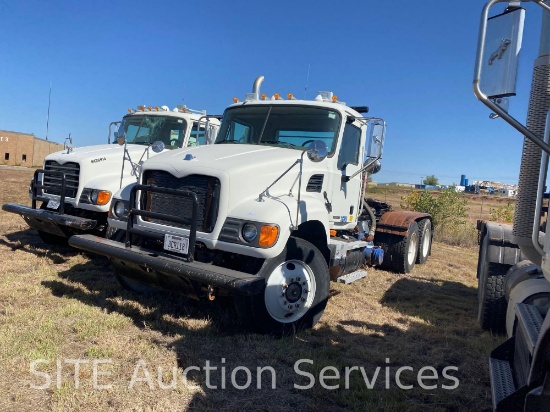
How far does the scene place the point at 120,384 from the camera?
3234 mm

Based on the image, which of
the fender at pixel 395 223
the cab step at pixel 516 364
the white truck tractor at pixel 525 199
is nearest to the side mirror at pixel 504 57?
the white truck tractor at pixel 525 199

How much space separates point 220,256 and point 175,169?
1034mm

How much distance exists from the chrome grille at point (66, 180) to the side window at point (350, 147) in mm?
4134

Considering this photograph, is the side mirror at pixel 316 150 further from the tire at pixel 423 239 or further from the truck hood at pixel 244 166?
the tire at pixel 423 239

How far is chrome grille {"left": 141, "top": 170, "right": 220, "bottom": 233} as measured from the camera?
4.30 metres

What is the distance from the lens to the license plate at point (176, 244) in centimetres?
420

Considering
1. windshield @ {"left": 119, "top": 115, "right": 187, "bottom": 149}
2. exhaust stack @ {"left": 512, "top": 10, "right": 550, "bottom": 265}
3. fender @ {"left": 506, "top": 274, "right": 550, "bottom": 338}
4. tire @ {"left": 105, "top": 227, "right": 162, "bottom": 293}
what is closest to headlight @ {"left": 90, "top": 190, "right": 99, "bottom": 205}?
tire @ {"left": 105, "top": 227, "right": 162, "bottom": 293}

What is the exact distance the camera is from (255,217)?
4066 millimetres

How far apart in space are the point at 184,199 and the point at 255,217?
88 cm

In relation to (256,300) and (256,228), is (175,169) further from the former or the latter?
(256,300)

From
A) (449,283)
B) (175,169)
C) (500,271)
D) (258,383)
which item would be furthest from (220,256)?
(449,283)

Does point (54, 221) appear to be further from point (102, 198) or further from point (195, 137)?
point (195, 137)

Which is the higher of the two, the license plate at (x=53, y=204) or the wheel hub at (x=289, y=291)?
the license plate at (x=53, y=204)

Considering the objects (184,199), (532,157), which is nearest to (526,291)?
(532,157)
